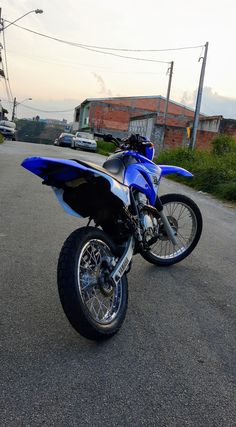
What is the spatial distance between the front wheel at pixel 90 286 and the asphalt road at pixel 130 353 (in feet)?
0.50

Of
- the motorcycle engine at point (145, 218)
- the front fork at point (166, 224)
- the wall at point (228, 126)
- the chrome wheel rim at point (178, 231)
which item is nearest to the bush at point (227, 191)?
the chrome wheel rim at point (178, 231)

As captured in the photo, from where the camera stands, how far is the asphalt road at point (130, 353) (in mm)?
2172

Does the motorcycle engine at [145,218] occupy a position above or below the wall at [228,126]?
below

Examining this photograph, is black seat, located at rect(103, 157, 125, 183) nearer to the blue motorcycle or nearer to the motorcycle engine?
the blue motorcycle

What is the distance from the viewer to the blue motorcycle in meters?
2.62

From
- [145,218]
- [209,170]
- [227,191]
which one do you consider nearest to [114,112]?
[209,170]

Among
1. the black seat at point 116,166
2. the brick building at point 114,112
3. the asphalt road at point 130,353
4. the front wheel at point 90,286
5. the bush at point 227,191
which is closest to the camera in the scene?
the asphalt road at point 130,353

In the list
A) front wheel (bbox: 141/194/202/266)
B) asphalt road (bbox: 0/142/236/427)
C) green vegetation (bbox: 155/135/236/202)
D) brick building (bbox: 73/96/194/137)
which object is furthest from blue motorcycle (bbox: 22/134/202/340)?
brick building (bbox: 73/96/194/137)

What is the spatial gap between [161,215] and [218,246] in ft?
6.10

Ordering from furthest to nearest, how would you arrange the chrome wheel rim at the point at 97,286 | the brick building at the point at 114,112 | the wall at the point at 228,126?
the brick building at the point at 114,112
the wall at the point at 228,126
the chrome wheel rim at the point at 97,286

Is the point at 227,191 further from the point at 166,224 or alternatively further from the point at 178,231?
the point at 166,224

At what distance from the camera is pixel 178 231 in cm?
470

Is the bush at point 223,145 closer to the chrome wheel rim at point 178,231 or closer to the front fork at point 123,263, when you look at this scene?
the chrome wheel rim at point 178,231

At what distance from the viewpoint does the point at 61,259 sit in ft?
8.68
